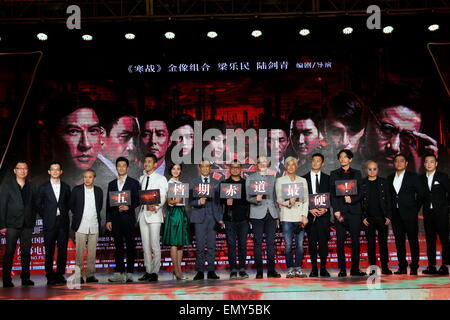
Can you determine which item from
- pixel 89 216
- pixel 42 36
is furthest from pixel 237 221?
pixel 42 36

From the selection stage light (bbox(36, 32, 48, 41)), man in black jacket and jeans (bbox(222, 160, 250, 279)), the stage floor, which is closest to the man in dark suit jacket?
man in black jacket and jeans (bbox(222, 160, 250, 279))

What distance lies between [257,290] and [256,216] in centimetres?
128

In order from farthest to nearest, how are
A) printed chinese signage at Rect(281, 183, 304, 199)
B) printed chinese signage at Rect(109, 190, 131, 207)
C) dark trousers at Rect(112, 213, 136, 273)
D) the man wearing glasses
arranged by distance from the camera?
1. the man wearing glasses
2. dark trousers at Rect(112, 213, 136, 273)
3. printed chinese signage at Rect(109, 190, 131, 207)
4. printed chinese signage at Rect(281, 183, 304, 199)

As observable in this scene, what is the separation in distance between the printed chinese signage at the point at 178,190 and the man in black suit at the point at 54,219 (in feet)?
4.95

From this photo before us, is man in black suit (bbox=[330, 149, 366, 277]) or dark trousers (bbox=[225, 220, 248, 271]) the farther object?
dark trousers (bbox=[225, 220, 248, 271])

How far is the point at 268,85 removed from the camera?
8.73m

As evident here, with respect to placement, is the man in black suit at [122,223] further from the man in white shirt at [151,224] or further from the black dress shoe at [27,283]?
the black dress shoe at [27,283]

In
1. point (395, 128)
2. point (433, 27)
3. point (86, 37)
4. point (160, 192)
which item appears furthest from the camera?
point (395, 128)

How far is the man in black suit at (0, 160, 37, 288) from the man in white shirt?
154 centimetres

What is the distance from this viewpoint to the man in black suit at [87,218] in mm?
7387

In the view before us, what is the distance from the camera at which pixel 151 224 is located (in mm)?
7285

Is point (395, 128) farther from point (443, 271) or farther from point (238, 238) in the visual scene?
point (238, 238)

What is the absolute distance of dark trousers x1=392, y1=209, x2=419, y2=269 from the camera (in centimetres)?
729

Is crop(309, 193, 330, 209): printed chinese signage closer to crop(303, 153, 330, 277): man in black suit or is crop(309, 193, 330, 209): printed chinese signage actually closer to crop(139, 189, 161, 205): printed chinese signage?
crop(303, 153, 330, 277): man in black suit
